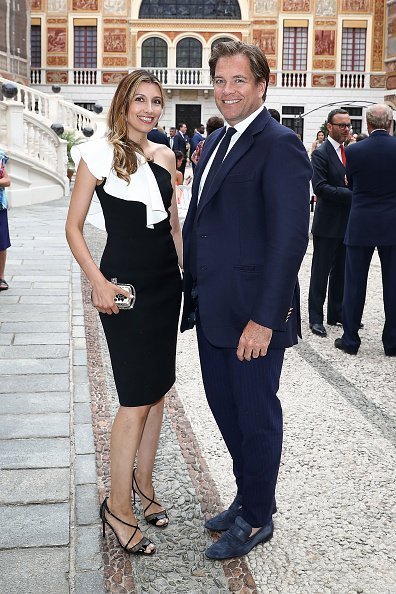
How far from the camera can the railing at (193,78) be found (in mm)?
37781

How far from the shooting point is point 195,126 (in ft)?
128

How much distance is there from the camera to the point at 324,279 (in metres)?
7.00

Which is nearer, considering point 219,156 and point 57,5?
point 219,156

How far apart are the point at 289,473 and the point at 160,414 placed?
0.85 metres

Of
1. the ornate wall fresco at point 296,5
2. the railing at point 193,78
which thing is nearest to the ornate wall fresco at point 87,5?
the railing at point 193,78

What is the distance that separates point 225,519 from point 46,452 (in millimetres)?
1087

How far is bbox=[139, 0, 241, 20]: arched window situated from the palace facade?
0.15ft

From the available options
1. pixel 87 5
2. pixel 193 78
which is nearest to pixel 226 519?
pixel 193 78

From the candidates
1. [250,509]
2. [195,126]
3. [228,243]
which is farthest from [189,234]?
[195,126]

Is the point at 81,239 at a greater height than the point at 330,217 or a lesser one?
greater

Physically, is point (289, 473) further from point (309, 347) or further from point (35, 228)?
point (35, 228)

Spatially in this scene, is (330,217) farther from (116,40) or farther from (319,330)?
(116,40)

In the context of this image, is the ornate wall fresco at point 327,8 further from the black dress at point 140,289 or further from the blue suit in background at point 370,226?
the black dress at point 140,289

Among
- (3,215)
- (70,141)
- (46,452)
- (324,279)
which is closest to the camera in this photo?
(46,452)
